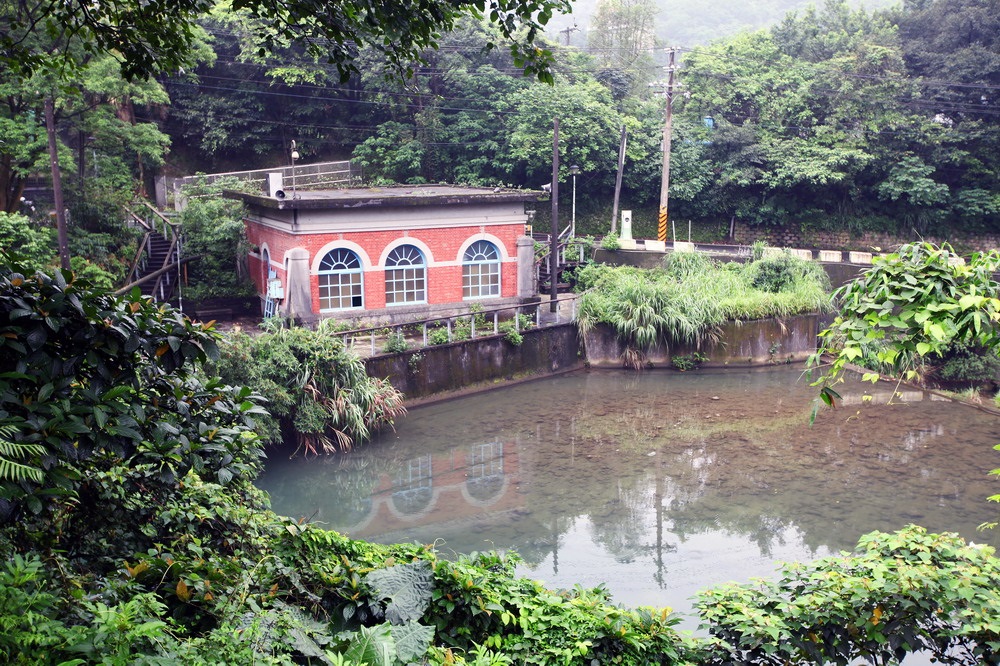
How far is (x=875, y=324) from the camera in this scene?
431cm

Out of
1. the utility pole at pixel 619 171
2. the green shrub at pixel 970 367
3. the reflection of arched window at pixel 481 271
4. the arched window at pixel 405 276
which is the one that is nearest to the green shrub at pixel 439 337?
the arched window at pixel 405 276

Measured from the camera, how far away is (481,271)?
1886 centimetres

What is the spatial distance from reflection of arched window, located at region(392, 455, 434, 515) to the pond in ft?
0.10

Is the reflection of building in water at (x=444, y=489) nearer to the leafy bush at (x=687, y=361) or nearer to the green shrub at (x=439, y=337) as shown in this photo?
the green shrub at (x=439, y=337)

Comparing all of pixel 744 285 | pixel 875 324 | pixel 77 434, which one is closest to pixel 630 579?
pixel 875 324

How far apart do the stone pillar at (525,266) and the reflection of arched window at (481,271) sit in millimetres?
505

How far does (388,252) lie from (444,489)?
705cm

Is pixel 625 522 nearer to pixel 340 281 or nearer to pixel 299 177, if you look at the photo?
pixel 340 281

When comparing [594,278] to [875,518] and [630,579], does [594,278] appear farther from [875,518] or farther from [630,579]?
[630,579]

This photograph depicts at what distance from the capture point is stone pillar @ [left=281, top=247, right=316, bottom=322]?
16562 millimetres

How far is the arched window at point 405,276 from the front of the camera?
58.5 ft

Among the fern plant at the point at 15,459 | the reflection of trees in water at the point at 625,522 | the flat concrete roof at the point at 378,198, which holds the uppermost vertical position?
the flat concrete roof at the point at 378,198

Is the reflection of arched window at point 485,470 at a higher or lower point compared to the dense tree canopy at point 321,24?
lower

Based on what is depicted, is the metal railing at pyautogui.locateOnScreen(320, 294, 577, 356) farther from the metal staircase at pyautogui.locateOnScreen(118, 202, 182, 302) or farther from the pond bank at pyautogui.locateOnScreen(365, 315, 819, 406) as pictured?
the metal staircase at pyautogui.locateOnScreen(118, 202, 182, 302)
